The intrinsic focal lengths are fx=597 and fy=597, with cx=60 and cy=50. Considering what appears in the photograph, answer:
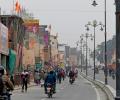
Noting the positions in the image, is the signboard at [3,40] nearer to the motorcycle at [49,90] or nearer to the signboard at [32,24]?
the signboard at [32,24]

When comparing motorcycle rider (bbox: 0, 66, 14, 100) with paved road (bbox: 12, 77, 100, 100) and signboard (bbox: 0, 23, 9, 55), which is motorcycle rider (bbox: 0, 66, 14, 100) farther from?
signboard (bbox: 0, 23, 9, 55)

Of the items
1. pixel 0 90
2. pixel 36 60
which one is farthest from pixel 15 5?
pixel 0 90

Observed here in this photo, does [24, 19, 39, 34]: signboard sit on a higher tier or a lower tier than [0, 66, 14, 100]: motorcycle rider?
higher

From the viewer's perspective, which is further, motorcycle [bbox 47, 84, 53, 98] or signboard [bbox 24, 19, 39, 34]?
signboard [bbox 24, 19, 39, 34]

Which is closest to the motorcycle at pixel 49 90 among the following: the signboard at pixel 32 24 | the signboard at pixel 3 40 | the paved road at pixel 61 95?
the paved road at pixel 61 95

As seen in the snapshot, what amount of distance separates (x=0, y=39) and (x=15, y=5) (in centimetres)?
1828

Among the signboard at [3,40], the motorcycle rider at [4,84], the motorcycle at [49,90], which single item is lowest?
the motorcycle at [49,90]

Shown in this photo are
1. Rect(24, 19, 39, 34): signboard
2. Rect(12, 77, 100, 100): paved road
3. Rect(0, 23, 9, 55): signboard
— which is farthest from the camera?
Rect(24, 19, 39, 34): signboard

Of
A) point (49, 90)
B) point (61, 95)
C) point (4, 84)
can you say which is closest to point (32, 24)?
point (61, 95)

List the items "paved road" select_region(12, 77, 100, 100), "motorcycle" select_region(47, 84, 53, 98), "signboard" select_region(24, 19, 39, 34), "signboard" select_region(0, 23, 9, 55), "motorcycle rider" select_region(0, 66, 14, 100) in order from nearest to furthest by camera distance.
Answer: "motorcycle rider" select_region(0, 66, 14, 100), "paved road" select_region(12, 77, 100, 100), "motorcycle" select_region(47, 84, 53, 98), "signboard" select_region(0, 23, 9, 55), "signboard" select_region(24, 19, 39, 34)

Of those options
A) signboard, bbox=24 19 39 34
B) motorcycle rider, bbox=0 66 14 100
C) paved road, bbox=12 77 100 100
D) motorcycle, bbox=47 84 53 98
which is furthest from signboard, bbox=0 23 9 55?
motorcycle rider, bbox=0 66 14 100

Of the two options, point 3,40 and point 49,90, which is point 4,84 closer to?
point 49,90

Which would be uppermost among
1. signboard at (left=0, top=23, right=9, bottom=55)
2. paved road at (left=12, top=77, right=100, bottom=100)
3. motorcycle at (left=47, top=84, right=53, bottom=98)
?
signboard at (left=0, top=23, right=9, bottom=55)

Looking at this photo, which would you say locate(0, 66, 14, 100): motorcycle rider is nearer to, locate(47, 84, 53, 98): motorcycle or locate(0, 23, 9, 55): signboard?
locate(47, 84, 53, 98): motorcycle
